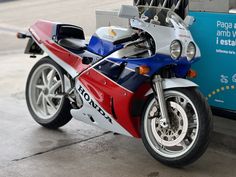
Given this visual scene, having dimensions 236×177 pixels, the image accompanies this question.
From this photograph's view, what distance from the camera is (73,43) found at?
5008 millimetres

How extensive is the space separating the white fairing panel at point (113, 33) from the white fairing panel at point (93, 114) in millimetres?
502

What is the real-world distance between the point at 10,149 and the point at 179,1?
2.22 meters

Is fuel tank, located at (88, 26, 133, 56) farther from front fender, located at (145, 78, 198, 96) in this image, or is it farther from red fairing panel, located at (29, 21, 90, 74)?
front fender, located at (145, 78, 198, 96)

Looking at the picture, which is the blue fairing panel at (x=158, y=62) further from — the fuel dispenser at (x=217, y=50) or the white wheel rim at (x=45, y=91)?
the white wheel rim at (x=45, y=91)

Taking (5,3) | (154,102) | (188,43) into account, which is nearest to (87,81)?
(154,102)

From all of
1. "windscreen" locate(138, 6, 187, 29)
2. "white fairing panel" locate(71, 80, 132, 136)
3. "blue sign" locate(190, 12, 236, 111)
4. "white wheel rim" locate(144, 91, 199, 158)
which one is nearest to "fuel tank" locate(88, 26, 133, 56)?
"windscreen" locate(138, 6, 187, 29)

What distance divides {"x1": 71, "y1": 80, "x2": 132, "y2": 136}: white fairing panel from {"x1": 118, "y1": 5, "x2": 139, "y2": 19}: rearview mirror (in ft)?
2.92

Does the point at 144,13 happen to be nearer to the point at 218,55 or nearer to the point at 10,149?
the point at 218,55

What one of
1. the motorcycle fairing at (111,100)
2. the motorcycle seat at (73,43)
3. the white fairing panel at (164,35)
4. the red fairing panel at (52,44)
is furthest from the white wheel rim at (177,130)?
the motorcycle seat at (73,43)

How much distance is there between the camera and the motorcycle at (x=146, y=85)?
412 cm

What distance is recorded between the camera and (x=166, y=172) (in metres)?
4.19

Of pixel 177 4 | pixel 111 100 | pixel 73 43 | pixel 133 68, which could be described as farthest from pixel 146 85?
pixel 177 4

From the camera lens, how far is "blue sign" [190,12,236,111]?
465cm

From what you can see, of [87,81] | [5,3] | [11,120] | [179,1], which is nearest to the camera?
[87,81]
